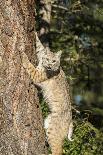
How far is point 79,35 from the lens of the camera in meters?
11.5

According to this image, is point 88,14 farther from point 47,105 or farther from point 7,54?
point 7,54

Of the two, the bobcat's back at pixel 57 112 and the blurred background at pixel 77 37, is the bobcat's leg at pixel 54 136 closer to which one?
the bobcat's back at pixel 57 112

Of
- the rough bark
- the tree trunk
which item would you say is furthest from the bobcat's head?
the rough bark

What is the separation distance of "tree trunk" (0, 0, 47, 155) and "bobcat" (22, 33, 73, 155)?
137 cm

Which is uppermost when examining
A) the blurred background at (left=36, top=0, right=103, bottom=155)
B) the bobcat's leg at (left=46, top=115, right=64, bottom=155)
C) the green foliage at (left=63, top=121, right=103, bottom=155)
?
the blurred background at (left=36, top=0, right=103, bottom=155)

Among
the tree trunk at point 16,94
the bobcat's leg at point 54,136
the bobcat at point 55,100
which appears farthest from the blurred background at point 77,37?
the tree trunk at point 16,94

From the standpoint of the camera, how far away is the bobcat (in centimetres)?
724

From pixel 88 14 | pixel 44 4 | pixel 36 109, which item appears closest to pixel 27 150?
pixel 36 109

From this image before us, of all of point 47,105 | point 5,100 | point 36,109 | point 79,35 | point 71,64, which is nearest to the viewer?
point 5,100

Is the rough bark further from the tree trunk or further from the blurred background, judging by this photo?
the tree trunk

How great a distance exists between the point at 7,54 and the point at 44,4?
577 cm

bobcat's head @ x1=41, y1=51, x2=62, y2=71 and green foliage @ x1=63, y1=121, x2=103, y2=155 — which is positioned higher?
bobcat's head @ x1=41, y1=51, x2=62, y2=71

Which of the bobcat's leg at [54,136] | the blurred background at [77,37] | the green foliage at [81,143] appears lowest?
the green foliage at [81,143]

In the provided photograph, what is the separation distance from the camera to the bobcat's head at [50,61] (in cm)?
759
